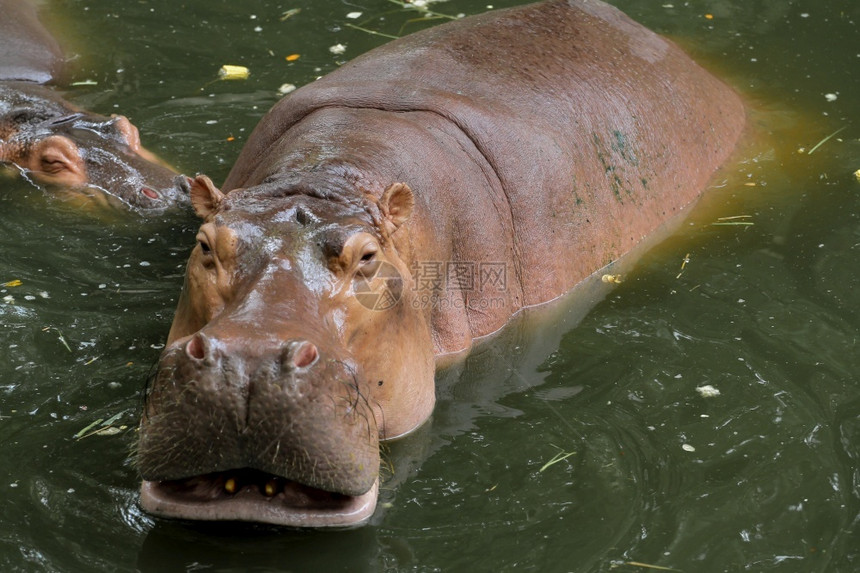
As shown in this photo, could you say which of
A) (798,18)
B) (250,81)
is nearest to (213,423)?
(250,81)

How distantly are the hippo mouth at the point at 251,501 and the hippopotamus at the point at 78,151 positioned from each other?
9.93 ft

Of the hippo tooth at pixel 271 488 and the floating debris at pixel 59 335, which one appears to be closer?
the hippo tooth at pixel 271 488

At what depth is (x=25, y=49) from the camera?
8500 millimetres

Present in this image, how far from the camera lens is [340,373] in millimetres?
3881

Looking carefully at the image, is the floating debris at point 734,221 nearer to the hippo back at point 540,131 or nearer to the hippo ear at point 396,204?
the hippo back at point 540,131

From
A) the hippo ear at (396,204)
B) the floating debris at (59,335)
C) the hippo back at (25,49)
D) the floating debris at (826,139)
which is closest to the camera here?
the hippo ear at (396,204)

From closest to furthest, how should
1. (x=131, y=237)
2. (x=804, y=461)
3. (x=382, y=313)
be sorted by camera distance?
(x=382, y=313) < (x=804, y=461) < (x=131, y=237)

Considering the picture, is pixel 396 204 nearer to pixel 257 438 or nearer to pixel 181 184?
pixel 257 438

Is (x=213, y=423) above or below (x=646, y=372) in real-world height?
above

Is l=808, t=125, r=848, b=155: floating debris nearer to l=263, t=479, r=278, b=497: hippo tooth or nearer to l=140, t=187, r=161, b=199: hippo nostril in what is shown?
l=140, t=187, r=161, b=199: hippo nostril

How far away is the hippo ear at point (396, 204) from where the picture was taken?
4477 millimetres

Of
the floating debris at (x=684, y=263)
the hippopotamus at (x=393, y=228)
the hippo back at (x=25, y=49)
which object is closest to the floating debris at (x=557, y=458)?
the hippopotamus at (x=393, y=228)

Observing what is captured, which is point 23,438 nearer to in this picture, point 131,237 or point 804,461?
point 131,237

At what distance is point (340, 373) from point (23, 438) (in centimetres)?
152
